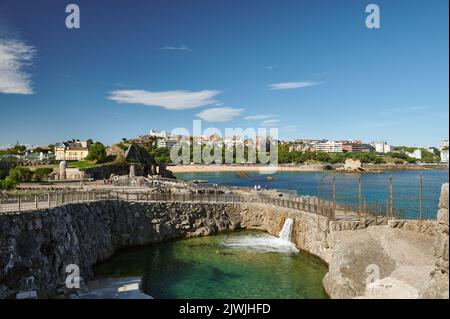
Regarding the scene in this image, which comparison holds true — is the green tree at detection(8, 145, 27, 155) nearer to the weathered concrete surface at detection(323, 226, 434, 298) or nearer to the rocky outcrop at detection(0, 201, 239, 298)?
the rocky outcrop at detection(0, 201, 239, 298)

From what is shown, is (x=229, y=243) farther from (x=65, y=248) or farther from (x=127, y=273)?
(x=65, y=248)

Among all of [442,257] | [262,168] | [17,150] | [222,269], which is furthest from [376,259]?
[262,168]

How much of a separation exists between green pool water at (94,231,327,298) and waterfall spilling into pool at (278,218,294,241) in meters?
0.52

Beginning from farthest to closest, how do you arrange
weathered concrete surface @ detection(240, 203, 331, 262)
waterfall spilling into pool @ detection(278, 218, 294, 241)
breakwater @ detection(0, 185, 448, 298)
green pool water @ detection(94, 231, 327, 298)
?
waterfall spilling into pool @ detection(278, 218, 294, 241), weathered concrete surface @ detection(240, 203, 331, 262), green pool water @ detection(94, 231, 327, 298), breakwater @ detection(0, 185, 448, 298)

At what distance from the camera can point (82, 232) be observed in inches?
998

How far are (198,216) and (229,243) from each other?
5370 millimetres

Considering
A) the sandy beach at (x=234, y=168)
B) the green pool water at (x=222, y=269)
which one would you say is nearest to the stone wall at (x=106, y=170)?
the green pool water at (x=222, y=269)

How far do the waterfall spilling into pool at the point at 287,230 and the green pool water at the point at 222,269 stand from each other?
521 mm

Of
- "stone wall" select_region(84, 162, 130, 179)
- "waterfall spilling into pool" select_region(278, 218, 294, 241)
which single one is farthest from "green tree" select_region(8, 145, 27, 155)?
"waterfall spilling into pool" select_region(278, 218, 294, 241)

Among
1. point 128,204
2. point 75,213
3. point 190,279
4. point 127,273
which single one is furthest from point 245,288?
point 128,204

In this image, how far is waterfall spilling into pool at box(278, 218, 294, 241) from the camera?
1228 inches

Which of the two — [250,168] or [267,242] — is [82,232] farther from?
[250,168]

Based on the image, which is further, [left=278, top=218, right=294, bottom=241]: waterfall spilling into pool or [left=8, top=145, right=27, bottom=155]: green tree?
[left=8, top=145, right=27, bottom=155]: green tree

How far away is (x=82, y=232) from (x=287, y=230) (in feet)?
→ 54.6
